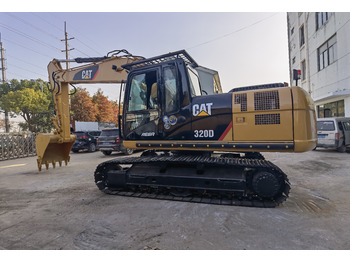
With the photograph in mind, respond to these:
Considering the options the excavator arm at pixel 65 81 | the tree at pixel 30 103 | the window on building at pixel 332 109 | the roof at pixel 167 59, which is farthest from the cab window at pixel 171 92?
the tree at pixel 30 103

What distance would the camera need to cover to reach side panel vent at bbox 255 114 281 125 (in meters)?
3.89

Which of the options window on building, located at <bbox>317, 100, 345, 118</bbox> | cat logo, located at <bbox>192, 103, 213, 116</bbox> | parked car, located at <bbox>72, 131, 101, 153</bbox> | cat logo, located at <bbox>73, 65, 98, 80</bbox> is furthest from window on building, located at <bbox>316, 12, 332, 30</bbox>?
parked car, located at <bbox>72, 131, 101, 153</bbox>

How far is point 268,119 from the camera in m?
3.95

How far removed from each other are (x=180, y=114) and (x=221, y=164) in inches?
51.9

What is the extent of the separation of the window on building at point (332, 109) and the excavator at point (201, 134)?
15.6 meters

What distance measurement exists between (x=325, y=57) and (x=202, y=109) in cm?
1857

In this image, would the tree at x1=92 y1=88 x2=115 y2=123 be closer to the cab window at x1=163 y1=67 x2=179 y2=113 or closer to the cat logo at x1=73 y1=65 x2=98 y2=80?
the cat logo at x1=73 y1=65 x2=98 y2=80

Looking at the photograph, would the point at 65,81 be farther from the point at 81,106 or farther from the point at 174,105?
the point at 81,106

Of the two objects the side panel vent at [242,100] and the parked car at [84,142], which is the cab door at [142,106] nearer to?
the side panel vent at [242,100]

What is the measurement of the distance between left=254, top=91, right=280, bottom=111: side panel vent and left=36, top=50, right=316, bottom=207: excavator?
17 millimetres

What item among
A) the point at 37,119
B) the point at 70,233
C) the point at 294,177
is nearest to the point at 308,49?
the point at 294,177

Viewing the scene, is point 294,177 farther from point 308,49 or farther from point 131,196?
point 308,49

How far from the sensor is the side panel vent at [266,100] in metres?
3.92

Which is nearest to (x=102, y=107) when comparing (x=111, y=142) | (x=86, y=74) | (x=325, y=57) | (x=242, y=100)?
(x=111, y=142)
